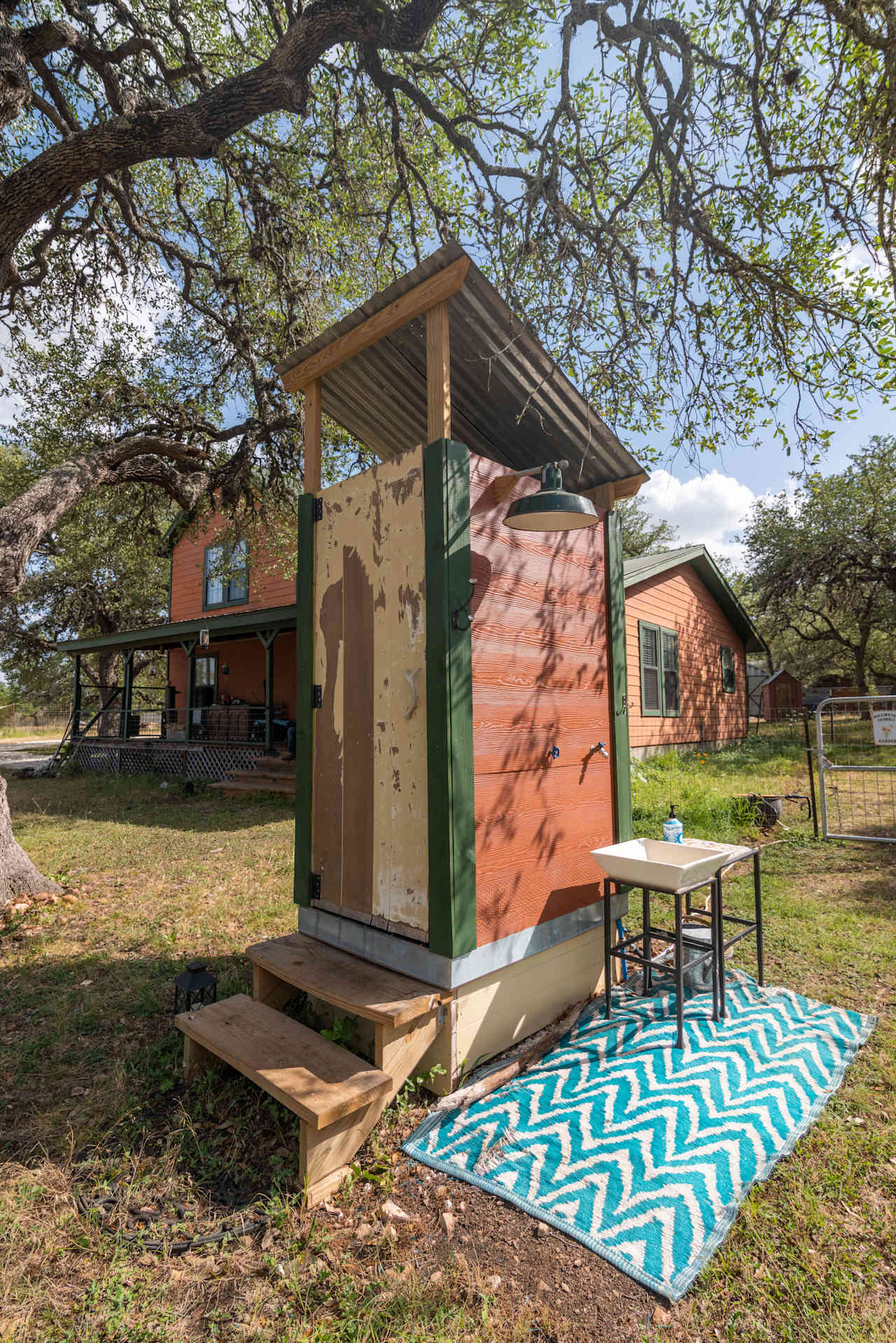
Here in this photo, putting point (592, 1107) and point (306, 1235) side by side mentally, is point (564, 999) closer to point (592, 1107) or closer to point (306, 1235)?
point (592, 1107)

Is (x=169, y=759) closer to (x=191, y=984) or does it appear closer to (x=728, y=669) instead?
(x=191, y=984)

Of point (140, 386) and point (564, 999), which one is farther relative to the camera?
point (140, 386)

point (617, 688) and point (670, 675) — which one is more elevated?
point (670, 675)

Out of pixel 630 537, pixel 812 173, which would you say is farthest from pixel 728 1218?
pixel 630 537

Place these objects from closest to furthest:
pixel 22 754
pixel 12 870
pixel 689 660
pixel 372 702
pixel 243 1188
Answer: pixel 243 1188 < pixel 372 702 < pixel 12 870 < pixel 689 660 < pixel 22 754

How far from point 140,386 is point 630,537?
23.1 metres

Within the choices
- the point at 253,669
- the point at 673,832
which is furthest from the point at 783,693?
the point at 673,832

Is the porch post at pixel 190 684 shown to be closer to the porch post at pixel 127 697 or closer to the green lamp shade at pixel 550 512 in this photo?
the porch post at pixel 127 697

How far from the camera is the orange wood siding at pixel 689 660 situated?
38.7 feet

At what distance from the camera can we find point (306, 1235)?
2176 millimetres

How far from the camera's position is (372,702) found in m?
3.32

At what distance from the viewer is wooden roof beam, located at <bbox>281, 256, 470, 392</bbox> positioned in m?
3.00

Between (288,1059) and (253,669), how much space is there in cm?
1452

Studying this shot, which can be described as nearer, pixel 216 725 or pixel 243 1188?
pixel 243 1188
